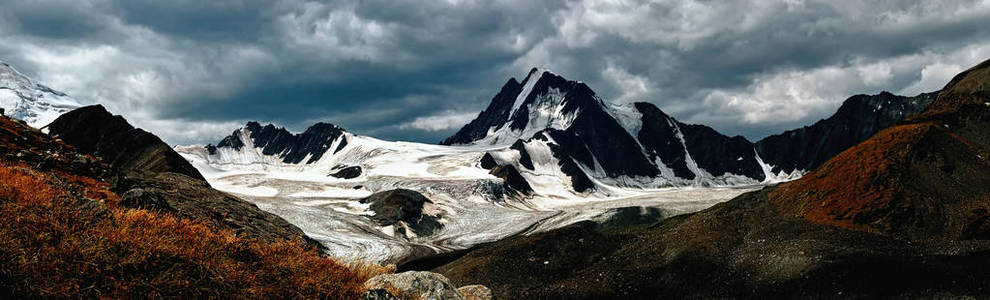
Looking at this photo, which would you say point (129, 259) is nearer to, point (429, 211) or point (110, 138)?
point (110, 138)

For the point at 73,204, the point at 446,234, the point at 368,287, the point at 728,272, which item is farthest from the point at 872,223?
the point at 446,234

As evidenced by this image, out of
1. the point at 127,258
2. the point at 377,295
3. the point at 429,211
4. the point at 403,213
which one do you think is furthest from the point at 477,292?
the point at 429,211

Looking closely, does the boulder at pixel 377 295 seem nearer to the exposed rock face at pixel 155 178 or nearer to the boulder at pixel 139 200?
the exposed rock face at pixel 155 178

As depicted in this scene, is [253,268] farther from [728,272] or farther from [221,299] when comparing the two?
[728,272]

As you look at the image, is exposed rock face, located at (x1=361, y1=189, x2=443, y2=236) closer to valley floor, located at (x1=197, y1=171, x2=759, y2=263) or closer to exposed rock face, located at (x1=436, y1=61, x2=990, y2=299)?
valley floor, located at (x1=197, y1=171, x2=759, y2=263)

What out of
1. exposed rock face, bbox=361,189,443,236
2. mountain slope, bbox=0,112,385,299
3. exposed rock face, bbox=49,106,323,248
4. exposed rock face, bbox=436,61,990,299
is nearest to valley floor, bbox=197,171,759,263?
exposed rock face, bbox=361,189,443,236
